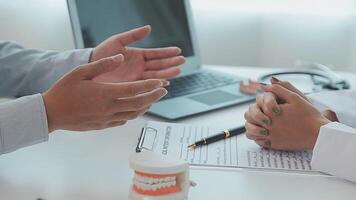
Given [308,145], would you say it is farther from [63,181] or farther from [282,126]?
[63,181]

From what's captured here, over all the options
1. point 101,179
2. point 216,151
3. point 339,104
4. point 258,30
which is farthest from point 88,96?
point 258,30

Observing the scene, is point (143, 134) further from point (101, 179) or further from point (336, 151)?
point (336, 151)

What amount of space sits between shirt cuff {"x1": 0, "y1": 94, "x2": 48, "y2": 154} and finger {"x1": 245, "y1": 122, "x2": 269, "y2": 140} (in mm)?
346

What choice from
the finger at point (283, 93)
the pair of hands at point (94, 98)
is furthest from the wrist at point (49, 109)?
the finger at point (283, 93)

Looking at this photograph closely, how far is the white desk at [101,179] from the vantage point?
29.3 inches

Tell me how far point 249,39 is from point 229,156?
1.04m

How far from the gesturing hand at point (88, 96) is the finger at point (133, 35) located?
24 cm

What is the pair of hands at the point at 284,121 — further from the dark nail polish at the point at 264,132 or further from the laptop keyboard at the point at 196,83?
the laptop keyboard at the point at 196,83

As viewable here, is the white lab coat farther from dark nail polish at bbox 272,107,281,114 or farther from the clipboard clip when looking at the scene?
the clipboard clip

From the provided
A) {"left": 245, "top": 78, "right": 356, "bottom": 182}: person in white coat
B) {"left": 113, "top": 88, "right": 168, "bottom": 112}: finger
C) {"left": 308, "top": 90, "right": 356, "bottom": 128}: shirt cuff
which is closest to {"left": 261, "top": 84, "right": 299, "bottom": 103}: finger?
{"left": 245, "top": 78, "right": 356, "bottom": 182}: person in white coat

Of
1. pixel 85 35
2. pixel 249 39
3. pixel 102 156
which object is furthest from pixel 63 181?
pixel 249 39

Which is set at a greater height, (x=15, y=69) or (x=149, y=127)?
(x=15, y=69)

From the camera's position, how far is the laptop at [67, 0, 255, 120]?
44.5 inches

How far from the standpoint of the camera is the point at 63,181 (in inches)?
30.4
